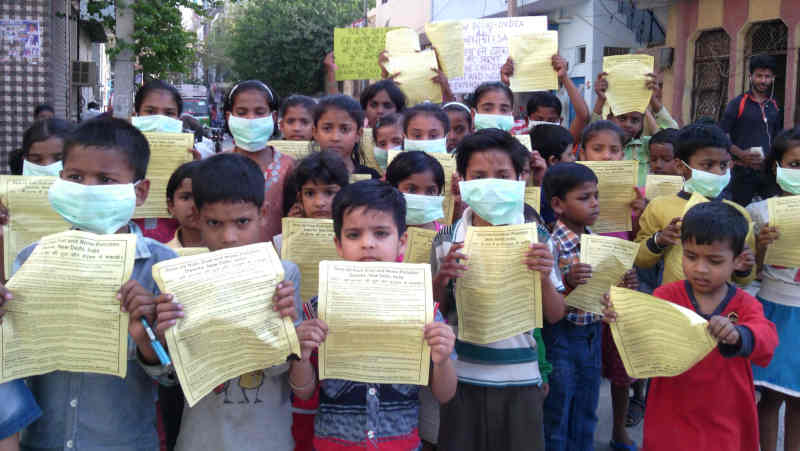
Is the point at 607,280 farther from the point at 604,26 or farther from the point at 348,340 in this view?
the point at 604,26

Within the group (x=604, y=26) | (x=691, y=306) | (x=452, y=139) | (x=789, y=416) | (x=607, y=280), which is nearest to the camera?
(x=691, y=306)

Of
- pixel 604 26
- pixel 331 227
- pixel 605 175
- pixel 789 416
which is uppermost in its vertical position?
pixel 604 26

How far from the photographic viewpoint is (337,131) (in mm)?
3777

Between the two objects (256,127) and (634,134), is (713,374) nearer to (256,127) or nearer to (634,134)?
(256,127)

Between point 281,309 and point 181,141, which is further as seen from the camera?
point 181,141

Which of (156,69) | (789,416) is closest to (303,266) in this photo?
(789,416)

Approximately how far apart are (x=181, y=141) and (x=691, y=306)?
2.49 meters

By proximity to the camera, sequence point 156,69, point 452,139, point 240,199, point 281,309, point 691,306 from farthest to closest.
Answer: point 156,69
point 452,139
point 691,306
point 240,199
point 281,309

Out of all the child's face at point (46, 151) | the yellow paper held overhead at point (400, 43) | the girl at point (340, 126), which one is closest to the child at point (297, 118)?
the girl at point (340, 126)

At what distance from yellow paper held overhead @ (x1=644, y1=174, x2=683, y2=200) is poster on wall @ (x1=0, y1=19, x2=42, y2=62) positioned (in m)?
8.00

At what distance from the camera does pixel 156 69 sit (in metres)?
12.0

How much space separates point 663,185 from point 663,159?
915mm

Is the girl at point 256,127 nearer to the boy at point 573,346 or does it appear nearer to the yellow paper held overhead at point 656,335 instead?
the boy at point 573,346

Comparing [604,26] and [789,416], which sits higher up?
[604,26]
